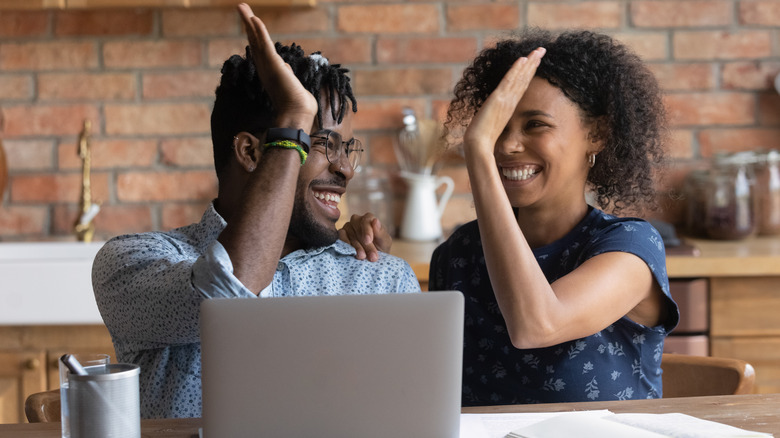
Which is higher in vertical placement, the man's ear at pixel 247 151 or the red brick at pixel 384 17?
the red brick at pixel 384 17

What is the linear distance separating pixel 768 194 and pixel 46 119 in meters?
2.14

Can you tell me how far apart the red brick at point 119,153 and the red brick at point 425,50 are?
0.75 meters

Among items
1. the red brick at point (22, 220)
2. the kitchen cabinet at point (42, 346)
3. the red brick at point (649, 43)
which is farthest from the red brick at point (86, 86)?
the red brick at point (649, 43)

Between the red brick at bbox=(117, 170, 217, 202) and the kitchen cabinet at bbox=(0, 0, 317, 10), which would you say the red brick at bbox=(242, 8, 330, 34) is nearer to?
the kitchen cabinet at bbox=(0, 0, 317, 10)

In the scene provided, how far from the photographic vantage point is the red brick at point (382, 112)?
2.58 meters

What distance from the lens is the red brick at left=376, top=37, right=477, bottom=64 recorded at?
2570mm

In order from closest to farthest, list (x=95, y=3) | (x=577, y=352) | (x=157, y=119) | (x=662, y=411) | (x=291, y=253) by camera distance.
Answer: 1. (x=662, y=411)
2. (x=577, y=352)
3. (x=291, y=253)
4. (x=95, y=3)
5. (x=157, y=119)

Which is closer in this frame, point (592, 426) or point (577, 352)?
point (592, 426)

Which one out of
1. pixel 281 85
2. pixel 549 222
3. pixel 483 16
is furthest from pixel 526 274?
pixel 483 16

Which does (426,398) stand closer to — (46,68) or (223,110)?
(223,110)

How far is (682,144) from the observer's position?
2596 millimetres

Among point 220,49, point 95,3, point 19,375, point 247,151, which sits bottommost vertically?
point 19,375

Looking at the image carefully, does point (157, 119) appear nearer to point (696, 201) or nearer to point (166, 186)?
point (166, 186)

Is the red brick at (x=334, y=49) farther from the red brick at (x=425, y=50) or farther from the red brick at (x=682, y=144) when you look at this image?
the red brick at (x=682, y=144)
